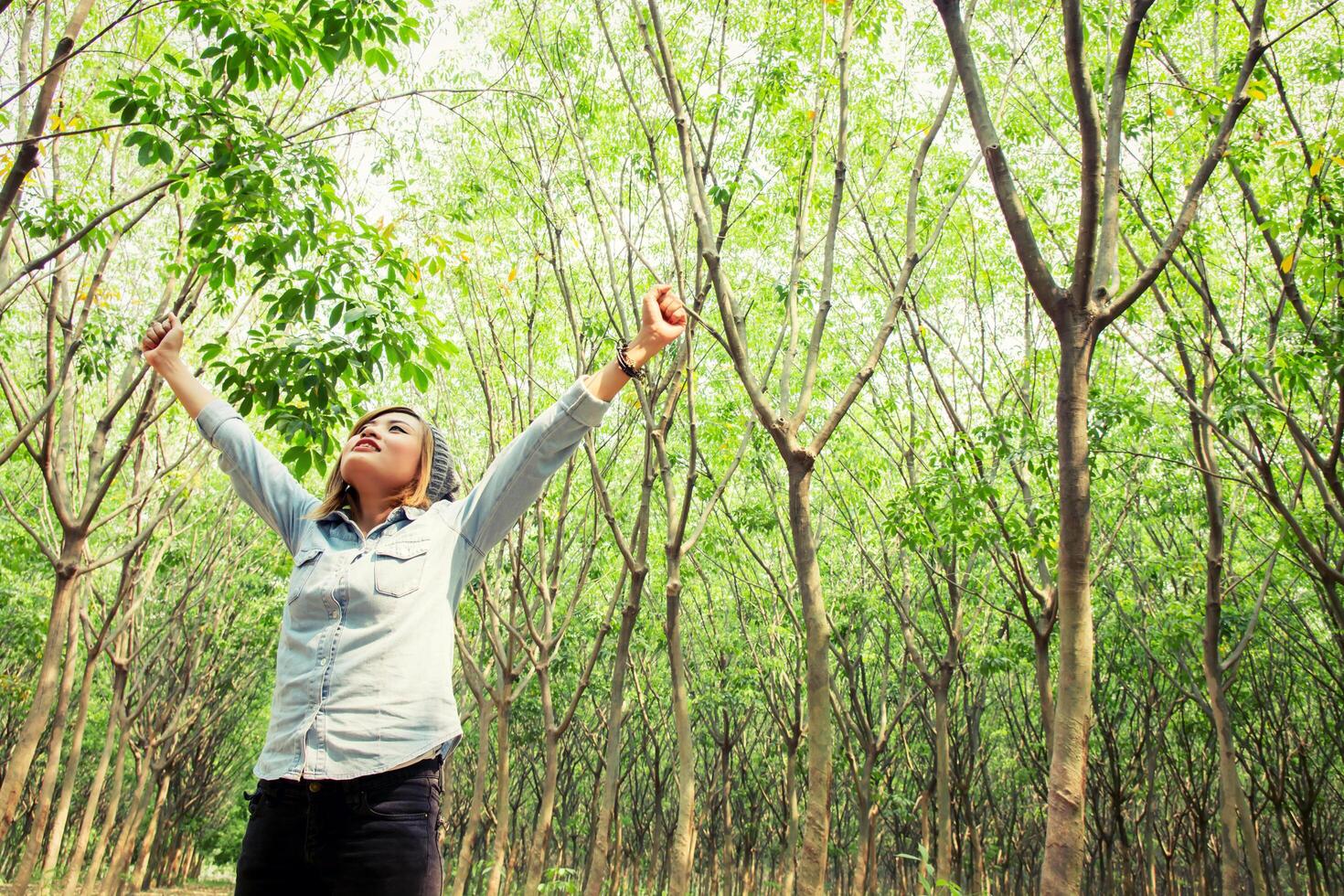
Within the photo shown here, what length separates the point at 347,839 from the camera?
5.90ft

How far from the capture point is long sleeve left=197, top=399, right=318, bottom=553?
7.67 ft

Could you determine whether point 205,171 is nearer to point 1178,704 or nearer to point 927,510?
point 927,510

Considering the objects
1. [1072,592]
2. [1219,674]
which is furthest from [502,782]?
[1072,592]

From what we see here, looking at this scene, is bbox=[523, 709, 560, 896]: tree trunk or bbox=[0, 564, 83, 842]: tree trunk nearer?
bbox=[0, 564, 83, 842]: tree trunk

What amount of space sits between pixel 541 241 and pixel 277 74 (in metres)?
7.05

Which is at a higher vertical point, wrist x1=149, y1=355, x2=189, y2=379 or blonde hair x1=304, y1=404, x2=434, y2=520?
wrist x1=149, y1=355, x2=189, y2=379

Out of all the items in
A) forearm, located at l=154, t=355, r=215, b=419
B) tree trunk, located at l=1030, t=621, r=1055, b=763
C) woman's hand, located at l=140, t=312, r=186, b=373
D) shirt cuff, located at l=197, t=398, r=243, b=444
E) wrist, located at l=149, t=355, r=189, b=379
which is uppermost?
tree trunk, located at l=1030, t=621, r=1055, b=763

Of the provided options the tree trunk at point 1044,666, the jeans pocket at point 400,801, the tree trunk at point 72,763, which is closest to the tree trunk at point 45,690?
the tree trunk at point 72,763

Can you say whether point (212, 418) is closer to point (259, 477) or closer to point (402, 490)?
point (259, 477)

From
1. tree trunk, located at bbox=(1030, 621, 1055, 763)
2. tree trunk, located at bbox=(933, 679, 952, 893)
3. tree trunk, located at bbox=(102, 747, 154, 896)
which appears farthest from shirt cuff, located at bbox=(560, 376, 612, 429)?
tree trunk, located at bbox=(102, 747, 154, 896)

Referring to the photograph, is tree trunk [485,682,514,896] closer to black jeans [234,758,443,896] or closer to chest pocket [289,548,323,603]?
chest pocket [289,548,323,603]

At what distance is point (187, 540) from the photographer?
15.6 metres

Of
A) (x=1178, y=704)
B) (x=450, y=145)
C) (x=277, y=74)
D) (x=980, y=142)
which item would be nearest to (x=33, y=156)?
(x=277, y=74)

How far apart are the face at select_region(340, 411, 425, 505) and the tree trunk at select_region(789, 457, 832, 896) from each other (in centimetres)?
310
